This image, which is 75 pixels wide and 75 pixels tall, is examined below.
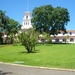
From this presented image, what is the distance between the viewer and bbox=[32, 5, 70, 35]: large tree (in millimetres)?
63000

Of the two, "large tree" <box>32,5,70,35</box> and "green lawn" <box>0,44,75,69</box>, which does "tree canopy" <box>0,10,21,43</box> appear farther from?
"green lawn" <box>0,44,75,69</box>

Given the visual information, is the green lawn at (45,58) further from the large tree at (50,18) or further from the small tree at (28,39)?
the large tree at (50,18)

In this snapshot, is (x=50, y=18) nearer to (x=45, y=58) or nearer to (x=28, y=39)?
(x=28, y=39)

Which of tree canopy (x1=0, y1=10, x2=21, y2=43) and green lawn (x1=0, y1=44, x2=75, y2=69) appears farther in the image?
tree canopy (x1=0, y1=10, x2=21, y2=43)

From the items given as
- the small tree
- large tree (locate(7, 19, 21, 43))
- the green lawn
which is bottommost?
the green lawn

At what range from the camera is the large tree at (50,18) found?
63000mm

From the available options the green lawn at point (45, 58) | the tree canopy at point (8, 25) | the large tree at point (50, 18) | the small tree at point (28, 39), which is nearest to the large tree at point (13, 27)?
the tree canopy at point (8, 25)

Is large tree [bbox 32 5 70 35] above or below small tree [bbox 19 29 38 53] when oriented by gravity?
above

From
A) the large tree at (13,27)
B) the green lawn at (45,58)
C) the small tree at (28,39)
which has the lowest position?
the green lawn at (45,58)

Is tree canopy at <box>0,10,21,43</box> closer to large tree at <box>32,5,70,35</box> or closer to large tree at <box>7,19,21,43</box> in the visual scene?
large tree at <box>7,19,21,43</box>

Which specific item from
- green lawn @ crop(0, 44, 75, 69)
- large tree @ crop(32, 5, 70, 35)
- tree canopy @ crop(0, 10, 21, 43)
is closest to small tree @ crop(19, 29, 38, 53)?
green lawn @ crop(0, 44, 75, 69)

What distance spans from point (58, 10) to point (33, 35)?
3988cm

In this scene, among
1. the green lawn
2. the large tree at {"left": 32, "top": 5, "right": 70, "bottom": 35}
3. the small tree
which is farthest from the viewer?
the large tree at {"left": 32, "top": 5, "right": 70, "bottom": 35}

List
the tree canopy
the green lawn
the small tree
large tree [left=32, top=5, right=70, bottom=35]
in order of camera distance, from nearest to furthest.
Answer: the green lawn, the small tree, the tree canopy, large tree [left=32, top=5, right=70, bottom=35]
